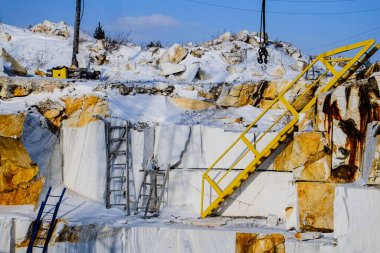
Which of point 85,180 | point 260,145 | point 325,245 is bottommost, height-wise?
point 325,245

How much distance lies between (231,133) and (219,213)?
1.74 m

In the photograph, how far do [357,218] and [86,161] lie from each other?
6.19 metres

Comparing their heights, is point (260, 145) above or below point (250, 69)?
below

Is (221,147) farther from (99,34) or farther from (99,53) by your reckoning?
(99,34)

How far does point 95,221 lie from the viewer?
1052 centimetres

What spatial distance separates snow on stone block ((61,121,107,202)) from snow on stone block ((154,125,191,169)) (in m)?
1.20

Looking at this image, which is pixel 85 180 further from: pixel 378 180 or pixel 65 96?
pixel 378 180

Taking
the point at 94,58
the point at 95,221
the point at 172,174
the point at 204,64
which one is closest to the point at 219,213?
Answer: the point at 172,174

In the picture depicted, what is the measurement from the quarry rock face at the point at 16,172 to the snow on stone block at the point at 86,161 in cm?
70

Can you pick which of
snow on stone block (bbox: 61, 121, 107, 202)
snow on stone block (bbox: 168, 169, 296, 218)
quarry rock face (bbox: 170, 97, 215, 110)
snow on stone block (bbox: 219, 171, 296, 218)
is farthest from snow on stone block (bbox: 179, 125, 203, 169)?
snow on stone block (bbox: 61, 121, 107, 202)

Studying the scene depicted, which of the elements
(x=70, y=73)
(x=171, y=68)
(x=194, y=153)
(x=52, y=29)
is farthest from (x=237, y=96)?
(x=52, y=29)

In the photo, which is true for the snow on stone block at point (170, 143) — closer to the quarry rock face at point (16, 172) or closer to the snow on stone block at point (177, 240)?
the snow on stone block at point (177, 240)

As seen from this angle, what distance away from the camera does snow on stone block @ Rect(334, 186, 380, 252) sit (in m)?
7.91

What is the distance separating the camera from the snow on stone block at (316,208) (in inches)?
370
